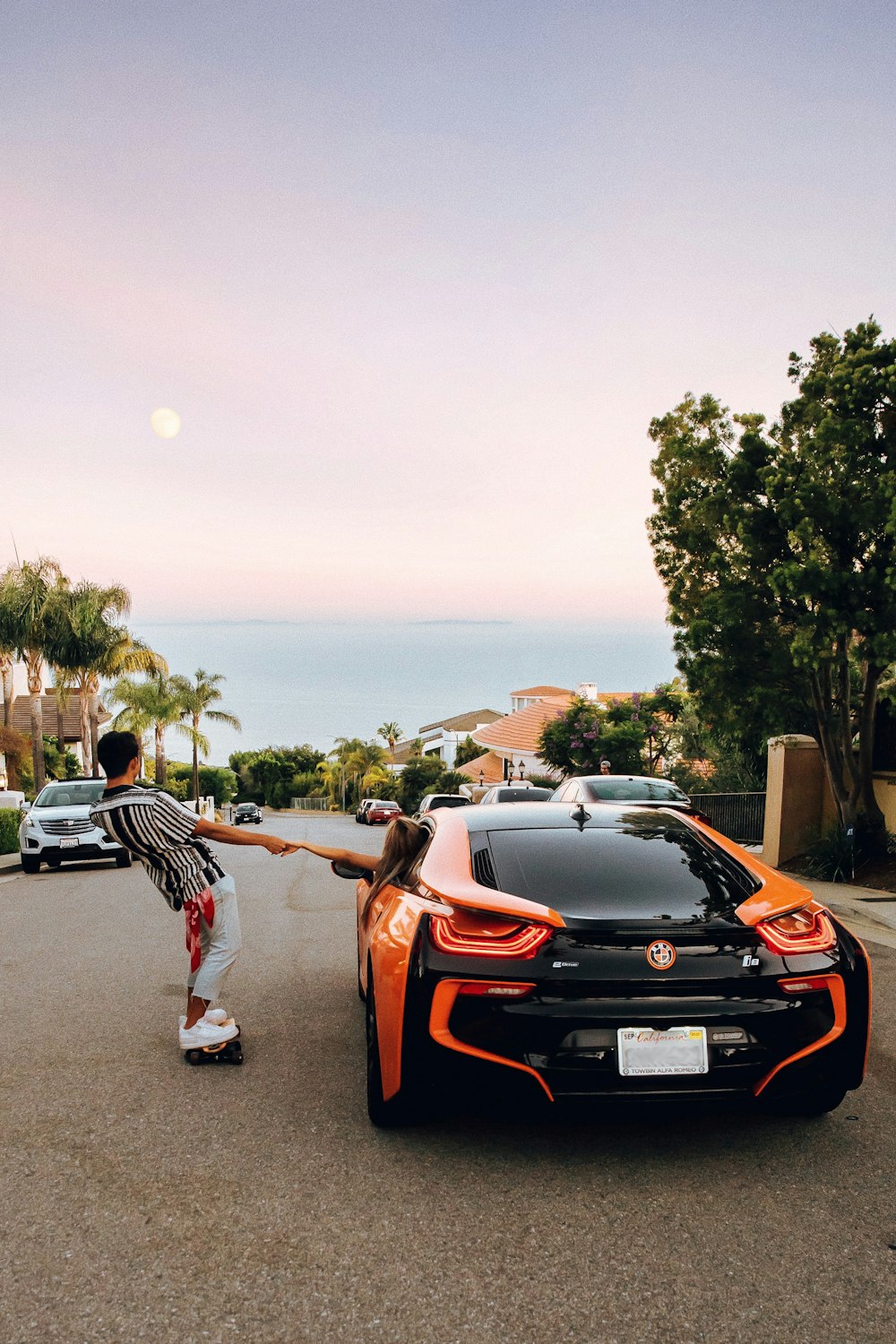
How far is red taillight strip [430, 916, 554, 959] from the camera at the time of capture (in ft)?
13.0

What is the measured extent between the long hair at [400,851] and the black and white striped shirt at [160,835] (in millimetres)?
888

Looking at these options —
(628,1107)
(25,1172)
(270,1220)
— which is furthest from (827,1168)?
(25,1172)

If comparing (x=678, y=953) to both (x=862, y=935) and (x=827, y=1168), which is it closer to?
→ (x=827, y=1168)

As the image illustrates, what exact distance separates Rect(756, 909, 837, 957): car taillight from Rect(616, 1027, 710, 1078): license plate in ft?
1.57

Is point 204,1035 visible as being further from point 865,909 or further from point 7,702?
point 7,702

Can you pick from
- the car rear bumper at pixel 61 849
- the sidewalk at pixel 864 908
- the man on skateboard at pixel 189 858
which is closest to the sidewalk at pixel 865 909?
the sidewalk at pixel 864 908

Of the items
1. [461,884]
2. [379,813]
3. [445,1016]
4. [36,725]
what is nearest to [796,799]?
[461,884]

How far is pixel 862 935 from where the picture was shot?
10055 mm

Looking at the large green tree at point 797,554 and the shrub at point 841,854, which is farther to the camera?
the shrub at point 841,854

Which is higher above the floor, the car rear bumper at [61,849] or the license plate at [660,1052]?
the license plate at [660,1052]

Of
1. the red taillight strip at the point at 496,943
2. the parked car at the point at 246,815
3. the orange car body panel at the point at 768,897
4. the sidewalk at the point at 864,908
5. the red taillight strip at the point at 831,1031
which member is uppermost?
the orange car body panel at the point at 768,897

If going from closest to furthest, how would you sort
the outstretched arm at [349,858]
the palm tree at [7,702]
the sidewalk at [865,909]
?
the outstretched arm at [349,858] → the sidewalk at [865,909] → the palm tree at [7,702]

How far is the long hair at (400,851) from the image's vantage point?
206 inches

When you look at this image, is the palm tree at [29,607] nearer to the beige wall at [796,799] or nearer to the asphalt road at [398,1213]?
the beige wall at [796,799]
